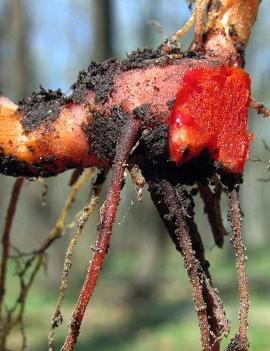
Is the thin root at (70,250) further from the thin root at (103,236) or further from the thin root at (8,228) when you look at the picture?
the thin root at (8,228)

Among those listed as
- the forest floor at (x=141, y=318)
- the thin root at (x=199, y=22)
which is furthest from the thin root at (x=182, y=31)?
the forest floor at (x=141, y=318)

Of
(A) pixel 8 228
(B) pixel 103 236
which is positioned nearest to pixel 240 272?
(B) pixel 103 236

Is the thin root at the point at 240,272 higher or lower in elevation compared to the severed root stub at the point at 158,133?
lower

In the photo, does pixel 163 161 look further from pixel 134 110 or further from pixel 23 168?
pixel 23 168

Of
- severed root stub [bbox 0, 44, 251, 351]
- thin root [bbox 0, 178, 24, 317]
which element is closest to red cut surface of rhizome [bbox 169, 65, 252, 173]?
severed root stub [bbox 0, 44, 251, 351]

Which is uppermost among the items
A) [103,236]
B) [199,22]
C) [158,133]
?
[199,22]

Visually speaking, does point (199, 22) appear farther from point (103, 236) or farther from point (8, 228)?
point (8, 228)

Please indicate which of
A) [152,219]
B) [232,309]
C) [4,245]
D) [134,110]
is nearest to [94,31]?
[152,219]

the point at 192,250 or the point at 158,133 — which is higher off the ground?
the point at 158,133

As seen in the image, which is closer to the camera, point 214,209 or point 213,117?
point 213,117
